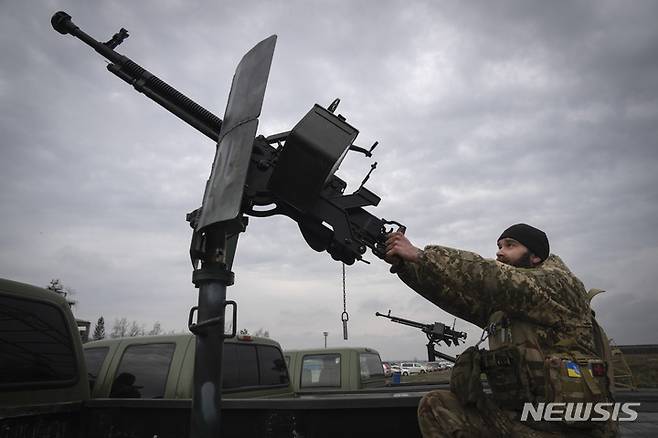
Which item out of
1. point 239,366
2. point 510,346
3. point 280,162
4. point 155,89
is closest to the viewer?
point 510,346

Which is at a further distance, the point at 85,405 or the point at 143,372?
the point at 143,372

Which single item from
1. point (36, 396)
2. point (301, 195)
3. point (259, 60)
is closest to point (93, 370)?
point (36, 396)

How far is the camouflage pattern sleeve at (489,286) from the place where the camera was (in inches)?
91.7

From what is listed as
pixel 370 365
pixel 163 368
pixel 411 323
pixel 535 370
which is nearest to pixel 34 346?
pixel 163 368

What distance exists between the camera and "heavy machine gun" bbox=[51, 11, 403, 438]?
2.16 meters

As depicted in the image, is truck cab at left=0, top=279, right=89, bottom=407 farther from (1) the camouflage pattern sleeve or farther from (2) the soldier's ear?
(2) the soldier's ear

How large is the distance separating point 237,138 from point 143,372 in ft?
8.28

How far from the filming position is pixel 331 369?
698 centimetres

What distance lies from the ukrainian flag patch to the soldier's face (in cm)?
65

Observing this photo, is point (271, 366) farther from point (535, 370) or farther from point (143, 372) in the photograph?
point (535, 370)

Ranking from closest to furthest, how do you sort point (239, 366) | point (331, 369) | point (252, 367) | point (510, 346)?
point (510, 346), point (239, 366), point (252, 367), point (331, 369)

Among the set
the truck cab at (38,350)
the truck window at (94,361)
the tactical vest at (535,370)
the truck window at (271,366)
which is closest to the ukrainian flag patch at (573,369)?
the tactical vest at (535,370)

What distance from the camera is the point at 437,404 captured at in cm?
230

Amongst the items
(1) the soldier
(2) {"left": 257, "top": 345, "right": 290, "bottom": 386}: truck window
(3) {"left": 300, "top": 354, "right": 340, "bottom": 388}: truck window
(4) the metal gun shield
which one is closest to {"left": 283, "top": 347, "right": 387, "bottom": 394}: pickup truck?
(3) {"left": 300, "top": 354, "right": 340, "bottom": 388}: truck window
